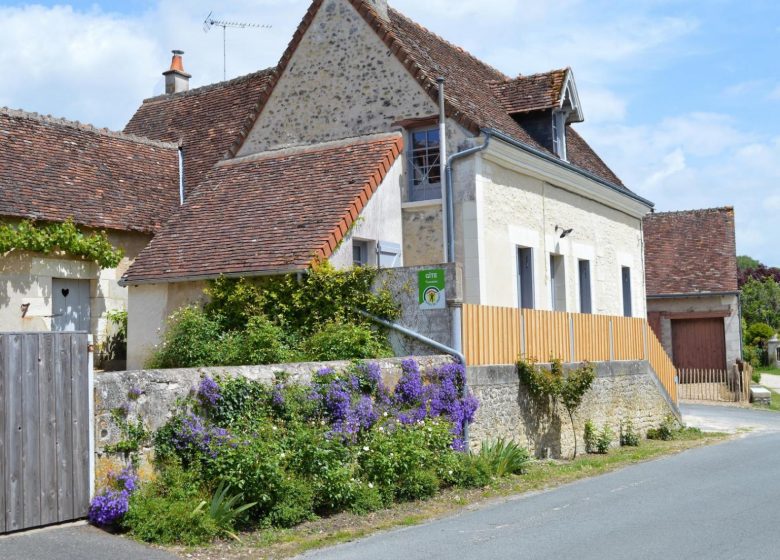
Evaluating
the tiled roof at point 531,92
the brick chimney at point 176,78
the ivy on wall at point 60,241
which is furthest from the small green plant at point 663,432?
the brick chimney at point 176,78

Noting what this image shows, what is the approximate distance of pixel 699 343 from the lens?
29922mm

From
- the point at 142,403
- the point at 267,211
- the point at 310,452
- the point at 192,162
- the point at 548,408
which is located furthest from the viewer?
the point at 192,162

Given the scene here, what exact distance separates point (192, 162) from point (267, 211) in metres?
5.55

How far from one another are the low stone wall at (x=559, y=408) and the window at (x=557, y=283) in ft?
6.95

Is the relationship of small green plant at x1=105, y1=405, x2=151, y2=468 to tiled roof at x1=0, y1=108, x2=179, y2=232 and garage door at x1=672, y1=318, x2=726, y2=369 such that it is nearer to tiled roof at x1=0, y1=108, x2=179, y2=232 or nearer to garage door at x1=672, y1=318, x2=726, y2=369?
tiled roof at x1=0, y1=108, x2=179, y2=232

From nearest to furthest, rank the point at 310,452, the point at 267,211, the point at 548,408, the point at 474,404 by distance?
1. the point at 310,452
2. the point at 474,404
3. the point at 548,408
4. the point at 267,211

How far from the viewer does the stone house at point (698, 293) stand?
29375 mm

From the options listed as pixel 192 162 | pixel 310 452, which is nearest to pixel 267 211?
pixel 192 162

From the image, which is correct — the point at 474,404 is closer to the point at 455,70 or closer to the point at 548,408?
the point at 548,408

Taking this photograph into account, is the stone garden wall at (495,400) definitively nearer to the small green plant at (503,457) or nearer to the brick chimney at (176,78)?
the small green plant at (503,457)

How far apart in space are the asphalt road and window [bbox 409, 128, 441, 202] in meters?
6.47

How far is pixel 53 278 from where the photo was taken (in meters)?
16.4

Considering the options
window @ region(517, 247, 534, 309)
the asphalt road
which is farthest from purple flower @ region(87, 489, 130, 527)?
window @ region(517, 247, 534, 309)

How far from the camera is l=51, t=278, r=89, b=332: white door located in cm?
1652
